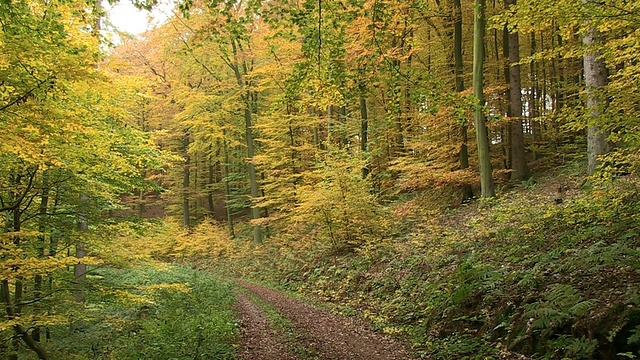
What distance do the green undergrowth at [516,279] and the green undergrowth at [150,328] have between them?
10.2 feet

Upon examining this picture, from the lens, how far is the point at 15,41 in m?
4.63

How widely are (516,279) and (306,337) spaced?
12.6 ft

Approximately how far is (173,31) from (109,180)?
44.2 ft

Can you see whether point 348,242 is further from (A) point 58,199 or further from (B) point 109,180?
(A) point 58,199

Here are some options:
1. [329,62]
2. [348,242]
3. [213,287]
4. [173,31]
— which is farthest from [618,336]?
[173,31]

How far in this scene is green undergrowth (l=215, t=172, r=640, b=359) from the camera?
430 centimetres

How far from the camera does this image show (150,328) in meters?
7.52

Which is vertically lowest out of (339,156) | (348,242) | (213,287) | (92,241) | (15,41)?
(213,287)

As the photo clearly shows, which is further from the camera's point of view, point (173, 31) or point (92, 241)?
point (173, 31)

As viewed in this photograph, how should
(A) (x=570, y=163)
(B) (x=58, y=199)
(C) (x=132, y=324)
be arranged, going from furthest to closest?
(A) (x=570, y=163), (C) (x=132, y=324), (B) (x=58, y=199)

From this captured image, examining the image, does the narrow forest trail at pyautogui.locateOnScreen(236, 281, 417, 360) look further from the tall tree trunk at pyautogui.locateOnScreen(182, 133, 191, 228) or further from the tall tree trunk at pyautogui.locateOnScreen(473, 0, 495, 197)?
the tall tree trunk at pyautogui.locateOnScreen(182, 133, 191, 228)

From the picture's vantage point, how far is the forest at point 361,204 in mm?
4625

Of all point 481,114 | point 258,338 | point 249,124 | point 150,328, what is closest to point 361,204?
point 481,114

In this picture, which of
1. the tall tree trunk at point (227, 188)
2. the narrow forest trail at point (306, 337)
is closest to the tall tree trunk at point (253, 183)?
the tall tree trunk at point (227, 188)
